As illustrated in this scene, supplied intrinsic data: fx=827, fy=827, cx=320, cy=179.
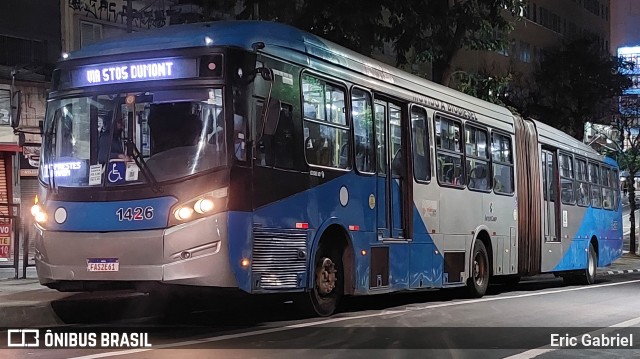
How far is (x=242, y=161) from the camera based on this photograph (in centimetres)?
926

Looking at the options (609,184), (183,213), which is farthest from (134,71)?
(609,184)

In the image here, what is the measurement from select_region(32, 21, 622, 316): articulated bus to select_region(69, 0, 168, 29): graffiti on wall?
11173mm

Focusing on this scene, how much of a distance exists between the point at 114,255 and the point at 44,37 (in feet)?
42.8

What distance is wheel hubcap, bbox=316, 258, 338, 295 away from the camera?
35.4ft

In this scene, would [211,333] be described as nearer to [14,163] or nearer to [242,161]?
[242,161]

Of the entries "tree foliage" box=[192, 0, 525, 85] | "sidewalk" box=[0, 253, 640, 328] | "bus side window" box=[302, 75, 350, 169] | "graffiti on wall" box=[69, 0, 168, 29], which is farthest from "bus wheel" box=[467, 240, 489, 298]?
"graffiti on wall" box=[69, 0, 168, 29]

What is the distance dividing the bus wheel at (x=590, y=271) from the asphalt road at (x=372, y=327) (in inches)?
230

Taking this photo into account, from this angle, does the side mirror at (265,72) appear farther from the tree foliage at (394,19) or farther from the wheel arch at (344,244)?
the tree foliage at (394,19)

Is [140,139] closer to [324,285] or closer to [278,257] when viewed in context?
[278,257]

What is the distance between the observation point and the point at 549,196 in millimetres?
19047

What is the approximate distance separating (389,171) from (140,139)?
4336 millimetres

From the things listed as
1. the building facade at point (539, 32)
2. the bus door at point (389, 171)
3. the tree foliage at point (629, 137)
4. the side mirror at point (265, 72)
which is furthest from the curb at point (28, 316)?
the building facade at point (539, 32)

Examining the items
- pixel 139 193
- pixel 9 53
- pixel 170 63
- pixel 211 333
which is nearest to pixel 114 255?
pixel 139 193

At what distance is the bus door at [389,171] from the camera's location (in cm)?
1214
